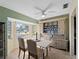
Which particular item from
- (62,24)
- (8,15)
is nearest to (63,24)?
(62,24)

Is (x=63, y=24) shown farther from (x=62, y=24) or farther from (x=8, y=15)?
(x=8, y=15)

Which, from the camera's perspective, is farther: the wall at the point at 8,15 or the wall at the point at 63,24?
the wall at the point at 63,24

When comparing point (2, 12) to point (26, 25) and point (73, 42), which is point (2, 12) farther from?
point (73, 42)

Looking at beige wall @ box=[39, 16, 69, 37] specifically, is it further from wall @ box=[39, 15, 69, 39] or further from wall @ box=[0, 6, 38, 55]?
wall @ box=[0, 6, 38, 55]

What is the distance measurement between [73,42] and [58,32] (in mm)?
2245

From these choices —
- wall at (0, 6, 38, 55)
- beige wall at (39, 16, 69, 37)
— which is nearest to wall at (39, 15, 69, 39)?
beige wall at (39, 16, 69, 37)

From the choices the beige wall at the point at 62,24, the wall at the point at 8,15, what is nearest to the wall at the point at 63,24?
the beige wall at the point at 62,24

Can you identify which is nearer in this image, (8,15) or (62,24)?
(8,15)

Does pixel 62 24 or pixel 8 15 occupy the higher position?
pixel 8 15

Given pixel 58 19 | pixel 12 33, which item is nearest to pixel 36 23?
pixel 58 19

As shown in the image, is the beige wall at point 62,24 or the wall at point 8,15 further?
the beige wall at point 62,24

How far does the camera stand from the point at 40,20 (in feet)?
28.5

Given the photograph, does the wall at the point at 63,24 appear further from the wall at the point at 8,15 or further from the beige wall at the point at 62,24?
the wall at the point at 8,15

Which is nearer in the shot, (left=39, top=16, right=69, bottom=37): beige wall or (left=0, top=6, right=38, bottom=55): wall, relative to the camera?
(left=0, top=6, right=38, bottom=55): wall
